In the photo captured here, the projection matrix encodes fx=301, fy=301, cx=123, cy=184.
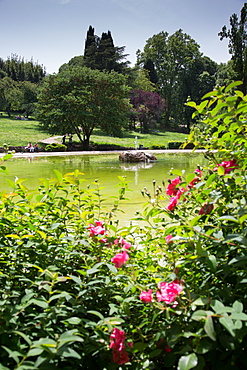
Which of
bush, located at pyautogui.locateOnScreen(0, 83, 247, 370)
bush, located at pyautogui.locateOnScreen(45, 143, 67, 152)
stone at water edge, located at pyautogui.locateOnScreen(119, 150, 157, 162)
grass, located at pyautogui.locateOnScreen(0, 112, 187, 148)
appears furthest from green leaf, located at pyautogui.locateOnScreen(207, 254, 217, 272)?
grass, located at pyautogui.locateOnScreen(0, 112, 187, 148)

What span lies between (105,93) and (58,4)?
22737mm

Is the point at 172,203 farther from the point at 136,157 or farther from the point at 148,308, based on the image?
the point at 136,157

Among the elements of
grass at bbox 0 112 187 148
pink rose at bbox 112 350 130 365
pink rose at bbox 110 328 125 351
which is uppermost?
grass at bbox 0 112 187 148

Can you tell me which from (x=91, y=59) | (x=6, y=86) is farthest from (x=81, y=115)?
(x=6, y=86)

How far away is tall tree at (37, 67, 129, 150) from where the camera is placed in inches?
950

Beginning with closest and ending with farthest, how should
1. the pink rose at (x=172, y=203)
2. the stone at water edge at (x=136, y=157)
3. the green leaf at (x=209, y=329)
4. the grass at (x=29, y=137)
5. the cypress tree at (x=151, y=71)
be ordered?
the green leaf at (x=209, y=329) < the pink rose at (x=172, y=203) < the stone at water edge at (x=136, y=157) < the grass at (x=29, y=137) < the cypress tree at (x=151, y=71)

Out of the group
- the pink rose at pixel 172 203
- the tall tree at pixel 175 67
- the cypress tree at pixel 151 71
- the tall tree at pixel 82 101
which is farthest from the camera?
the cypress tree at pixel 151 71

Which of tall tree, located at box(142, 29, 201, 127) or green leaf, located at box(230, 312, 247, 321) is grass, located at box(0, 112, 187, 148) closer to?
tall tree, located at box(142, 29, 201, 127)

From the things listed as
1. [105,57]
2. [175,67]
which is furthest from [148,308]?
[175,67]

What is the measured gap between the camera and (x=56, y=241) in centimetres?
182

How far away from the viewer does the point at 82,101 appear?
23844 mm

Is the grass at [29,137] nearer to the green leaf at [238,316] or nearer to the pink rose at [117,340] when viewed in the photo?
the pink rose at [117,340]

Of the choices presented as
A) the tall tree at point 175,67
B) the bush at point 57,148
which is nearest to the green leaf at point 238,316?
the bush at point 57,148

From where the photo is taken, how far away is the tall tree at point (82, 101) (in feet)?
79.2
